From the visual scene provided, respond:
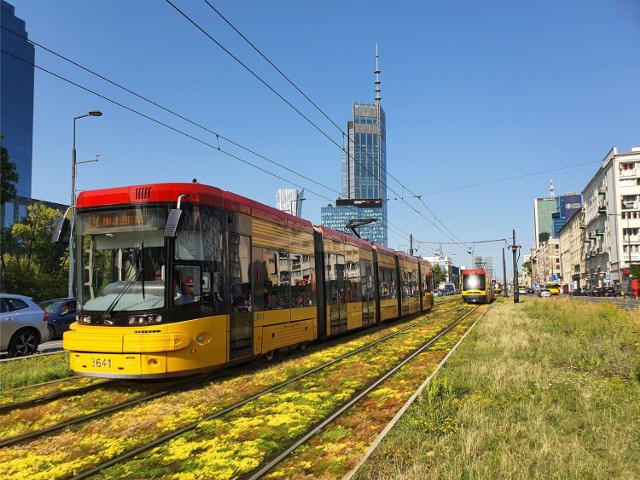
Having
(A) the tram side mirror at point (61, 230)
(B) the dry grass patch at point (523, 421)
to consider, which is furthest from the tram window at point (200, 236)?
(B) the dry grass patch at point (523, 421)

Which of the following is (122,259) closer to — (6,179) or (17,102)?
(6,179)

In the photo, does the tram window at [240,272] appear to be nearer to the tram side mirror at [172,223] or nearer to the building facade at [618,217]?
the tram side mirror at [172,223]

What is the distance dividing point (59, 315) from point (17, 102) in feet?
649

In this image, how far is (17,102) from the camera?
179 m

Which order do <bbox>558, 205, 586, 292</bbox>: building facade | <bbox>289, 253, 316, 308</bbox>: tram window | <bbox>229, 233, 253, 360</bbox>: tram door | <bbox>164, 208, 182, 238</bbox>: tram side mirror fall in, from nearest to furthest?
1. <bbox>164, 208, 182, 238</bbox>: tram side mirror
2. <bbox>229, 233, 253, 360</bbox>: tram door
3. <bbox>289, 253, 316, 308</bbox>: tram window
4. <bbox>558, 205, 586, 292</bbox>: building facade

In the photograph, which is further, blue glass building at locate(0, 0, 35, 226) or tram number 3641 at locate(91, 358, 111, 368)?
blue glass building at locate(0, 0, 35, 226)

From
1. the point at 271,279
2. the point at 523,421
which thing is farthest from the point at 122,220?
the point at 523,421

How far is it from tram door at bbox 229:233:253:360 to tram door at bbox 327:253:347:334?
4.74 meters

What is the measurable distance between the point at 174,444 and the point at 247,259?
15.8 ft

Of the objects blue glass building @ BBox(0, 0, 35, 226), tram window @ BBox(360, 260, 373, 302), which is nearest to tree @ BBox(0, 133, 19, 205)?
tram window @ BBox(360, 260, 373, 302)

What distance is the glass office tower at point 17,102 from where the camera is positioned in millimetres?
166750

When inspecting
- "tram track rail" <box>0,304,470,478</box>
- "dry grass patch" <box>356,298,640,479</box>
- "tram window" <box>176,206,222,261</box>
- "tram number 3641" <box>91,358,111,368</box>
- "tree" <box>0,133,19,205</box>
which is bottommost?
"tram track rail" <box>0,304,470,478</box>

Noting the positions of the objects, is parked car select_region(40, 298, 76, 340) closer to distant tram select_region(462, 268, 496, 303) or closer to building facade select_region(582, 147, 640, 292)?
distant tram select_region(462, 268, 496, 303)

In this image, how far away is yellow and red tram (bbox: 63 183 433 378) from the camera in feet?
25.3
